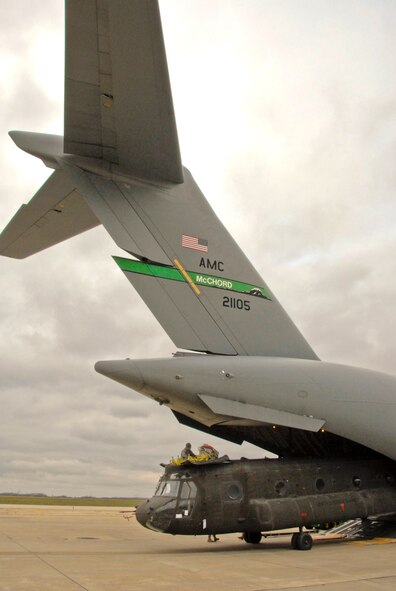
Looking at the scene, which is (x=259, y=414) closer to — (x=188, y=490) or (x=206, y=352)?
(x=206, y=352)

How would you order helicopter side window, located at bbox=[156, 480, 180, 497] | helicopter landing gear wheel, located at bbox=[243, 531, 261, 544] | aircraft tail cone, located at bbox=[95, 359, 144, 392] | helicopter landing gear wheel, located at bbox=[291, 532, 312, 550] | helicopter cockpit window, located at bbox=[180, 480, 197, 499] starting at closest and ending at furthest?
aircraft tail cone, located at bbox=[95, 359, 144, 392], helicopter cockpit window, located at bbox=[180, 480, 197, 499], helicopter side window, located at bbox=[156, 480, 180, 497], helicopter landing gear wheel, located at bbox=[291, 532, 312, 550], helicopter landing gear wheel, located at bbox=[243, 531, 261, 544]

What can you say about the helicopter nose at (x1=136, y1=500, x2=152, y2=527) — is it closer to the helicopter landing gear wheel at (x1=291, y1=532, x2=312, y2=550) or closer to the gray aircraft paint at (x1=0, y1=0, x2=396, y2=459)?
the gray aircraft paint at (x1=0, y1=0, x2=396, y2=459)

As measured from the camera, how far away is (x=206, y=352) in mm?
10906

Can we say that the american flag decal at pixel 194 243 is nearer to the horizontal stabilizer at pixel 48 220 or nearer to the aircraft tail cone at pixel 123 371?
the horizontal stabilizer at pixel 48 220

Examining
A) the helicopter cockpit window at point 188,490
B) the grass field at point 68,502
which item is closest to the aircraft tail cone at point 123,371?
the helicopter cockpit window at point 188,490

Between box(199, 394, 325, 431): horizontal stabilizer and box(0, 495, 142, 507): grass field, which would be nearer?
box(199, 394, 325, 431): horizontal stabilizer

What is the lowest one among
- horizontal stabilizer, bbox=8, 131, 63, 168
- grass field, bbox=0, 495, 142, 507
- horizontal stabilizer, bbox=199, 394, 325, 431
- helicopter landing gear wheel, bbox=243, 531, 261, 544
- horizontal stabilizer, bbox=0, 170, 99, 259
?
grass field, bbox=0, 495, 142, 507

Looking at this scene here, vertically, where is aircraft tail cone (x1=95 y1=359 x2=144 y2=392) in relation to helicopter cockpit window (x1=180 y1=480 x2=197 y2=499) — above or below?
above

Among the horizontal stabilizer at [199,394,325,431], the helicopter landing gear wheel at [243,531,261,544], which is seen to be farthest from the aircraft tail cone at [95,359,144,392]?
the helicopter landing gear wheel at [243,531,261,544]

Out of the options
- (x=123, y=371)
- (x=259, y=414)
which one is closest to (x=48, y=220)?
(x=123, y=371)

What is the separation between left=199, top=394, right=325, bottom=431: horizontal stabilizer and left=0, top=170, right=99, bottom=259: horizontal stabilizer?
14.1ft

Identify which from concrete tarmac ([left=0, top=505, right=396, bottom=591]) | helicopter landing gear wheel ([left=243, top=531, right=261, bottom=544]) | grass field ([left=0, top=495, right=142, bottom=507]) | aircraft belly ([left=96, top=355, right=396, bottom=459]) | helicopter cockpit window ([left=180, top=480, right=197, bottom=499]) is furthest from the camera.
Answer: grass field ([left=0, top=495, right=142, bottom=507])

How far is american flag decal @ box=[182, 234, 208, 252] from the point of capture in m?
11.2

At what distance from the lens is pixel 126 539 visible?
1415 cm
